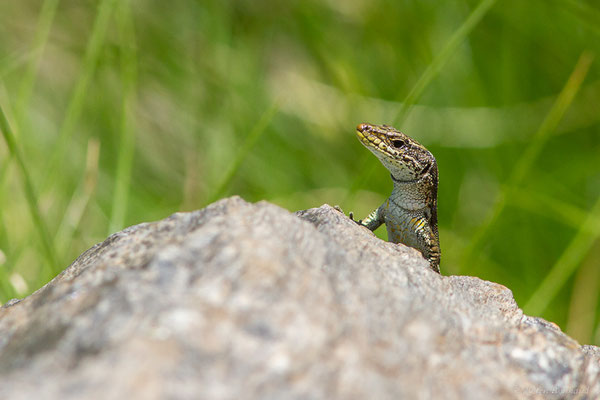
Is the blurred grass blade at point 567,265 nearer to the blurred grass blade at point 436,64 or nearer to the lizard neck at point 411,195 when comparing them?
the lizard neck at point 411,195

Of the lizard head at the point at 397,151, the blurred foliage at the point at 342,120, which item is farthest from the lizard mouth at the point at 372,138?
the blurred foliage at the point at 342,120

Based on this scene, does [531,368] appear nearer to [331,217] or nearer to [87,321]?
[331,217]

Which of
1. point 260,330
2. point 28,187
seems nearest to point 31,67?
point 28,187

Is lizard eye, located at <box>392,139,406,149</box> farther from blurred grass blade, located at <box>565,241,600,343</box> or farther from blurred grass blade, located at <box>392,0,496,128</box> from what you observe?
blurred grass blade, located at <box>565,241,600,343</box>

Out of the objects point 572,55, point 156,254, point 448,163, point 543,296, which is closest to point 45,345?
point 156,254

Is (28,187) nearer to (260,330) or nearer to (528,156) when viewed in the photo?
(260,330)

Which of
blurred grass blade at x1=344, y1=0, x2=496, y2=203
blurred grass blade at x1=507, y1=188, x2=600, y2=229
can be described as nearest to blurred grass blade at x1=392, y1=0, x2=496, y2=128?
blurred grass blade at x1=344, y1=0, x2=496, y2=203
